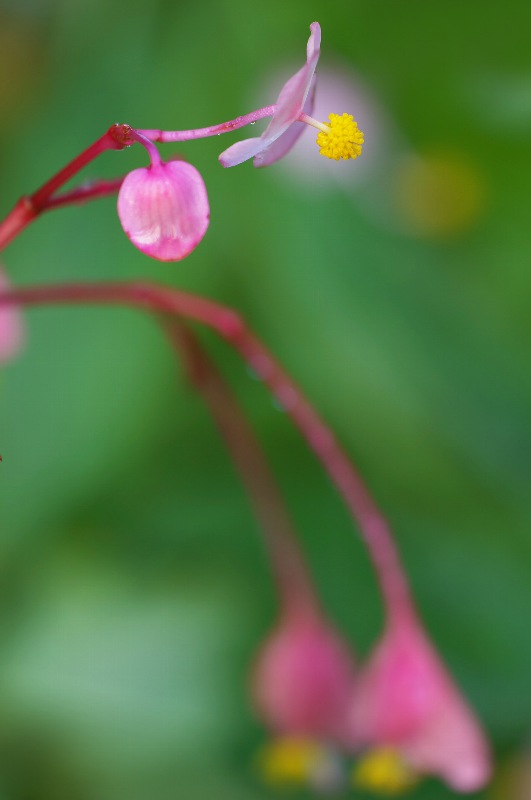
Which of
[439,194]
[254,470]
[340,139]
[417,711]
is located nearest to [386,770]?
[417,711]

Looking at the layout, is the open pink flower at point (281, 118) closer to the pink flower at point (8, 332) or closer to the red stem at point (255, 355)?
the red stem at point (255, 355)

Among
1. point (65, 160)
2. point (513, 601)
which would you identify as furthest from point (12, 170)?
point (513, 601)

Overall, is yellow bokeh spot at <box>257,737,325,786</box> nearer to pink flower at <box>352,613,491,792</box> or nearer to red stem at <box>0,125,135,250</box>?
pink flower at <box>352,613,491,792</box>

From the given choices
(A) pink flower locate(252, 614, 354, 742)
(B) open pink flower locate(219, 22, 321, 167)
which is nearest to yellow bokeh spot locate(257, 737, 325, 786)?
(A) pink flower locate(252, 614, 354, 742)

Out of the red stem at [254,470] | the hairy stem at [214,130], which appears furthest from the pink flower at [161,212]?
the red stem at [254,470]

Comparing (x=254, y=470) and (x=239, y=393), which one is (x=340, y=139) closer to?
(x=254, y=470)

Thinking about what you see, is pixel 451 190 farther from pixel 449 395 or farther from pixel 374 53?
pixel 449 395
